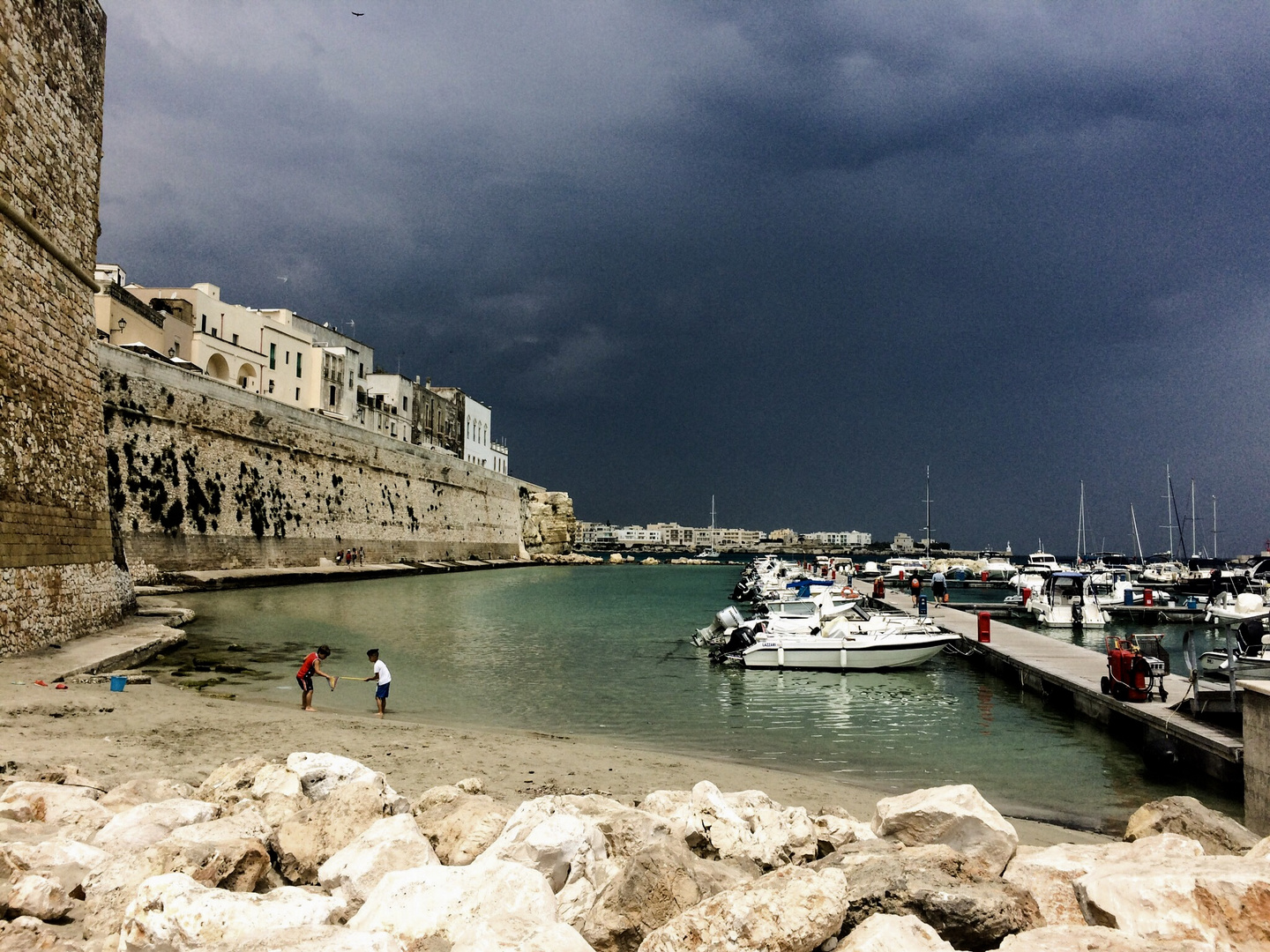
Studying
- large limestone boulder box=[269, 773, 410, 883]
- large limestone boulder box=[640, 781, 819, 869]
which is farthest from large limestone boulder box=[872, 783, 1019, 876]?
large limestone boulder box=[269, 773, 410, 883]

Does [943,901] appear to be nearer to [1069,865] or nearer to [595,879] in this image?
[1069,865]

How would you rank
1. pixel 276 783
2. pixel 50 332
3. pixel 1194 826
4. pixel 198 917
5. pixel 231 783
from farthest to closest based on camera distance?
pixel 50 332 → pixel 231 783 → pixel 276 783 → pixel 1194 826 → pixel 198 917

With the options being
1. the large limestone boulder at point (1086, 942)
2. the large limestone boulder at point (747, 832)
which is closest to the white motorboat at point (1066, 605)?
the large limestone boulder at point (747, 832)

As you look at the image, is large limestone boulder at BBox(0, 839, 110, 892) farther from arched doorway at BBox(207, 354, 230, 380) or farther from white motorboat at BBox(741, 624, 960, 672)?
arched doorway at BBox(207, 354, 230, 380)

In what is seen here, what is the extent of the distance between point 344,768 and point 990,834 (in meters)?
4.12

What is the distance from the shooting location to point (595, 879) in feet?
12.2

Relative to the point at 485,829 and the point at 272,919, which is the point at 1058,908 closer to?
the point at 485,829

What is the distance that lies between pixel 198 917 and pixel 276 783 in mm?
2317

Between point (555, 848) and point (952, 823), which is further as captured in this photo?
point (952, 823)

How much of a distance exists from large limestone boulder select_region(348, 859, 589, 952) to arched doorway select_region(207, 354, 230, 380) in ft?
138

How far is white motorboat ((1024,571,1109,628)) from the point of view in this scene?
84.5ft

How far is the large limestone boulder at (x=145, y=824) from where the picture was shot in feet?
13.3

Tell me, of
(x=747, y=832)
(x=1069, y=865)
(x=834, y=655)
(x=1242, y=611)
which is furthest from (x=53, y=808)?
(x=834, y=655)

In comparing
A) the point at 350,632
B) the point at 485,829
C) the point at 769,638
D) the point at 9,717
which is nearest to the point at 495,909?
the point at 485,829
